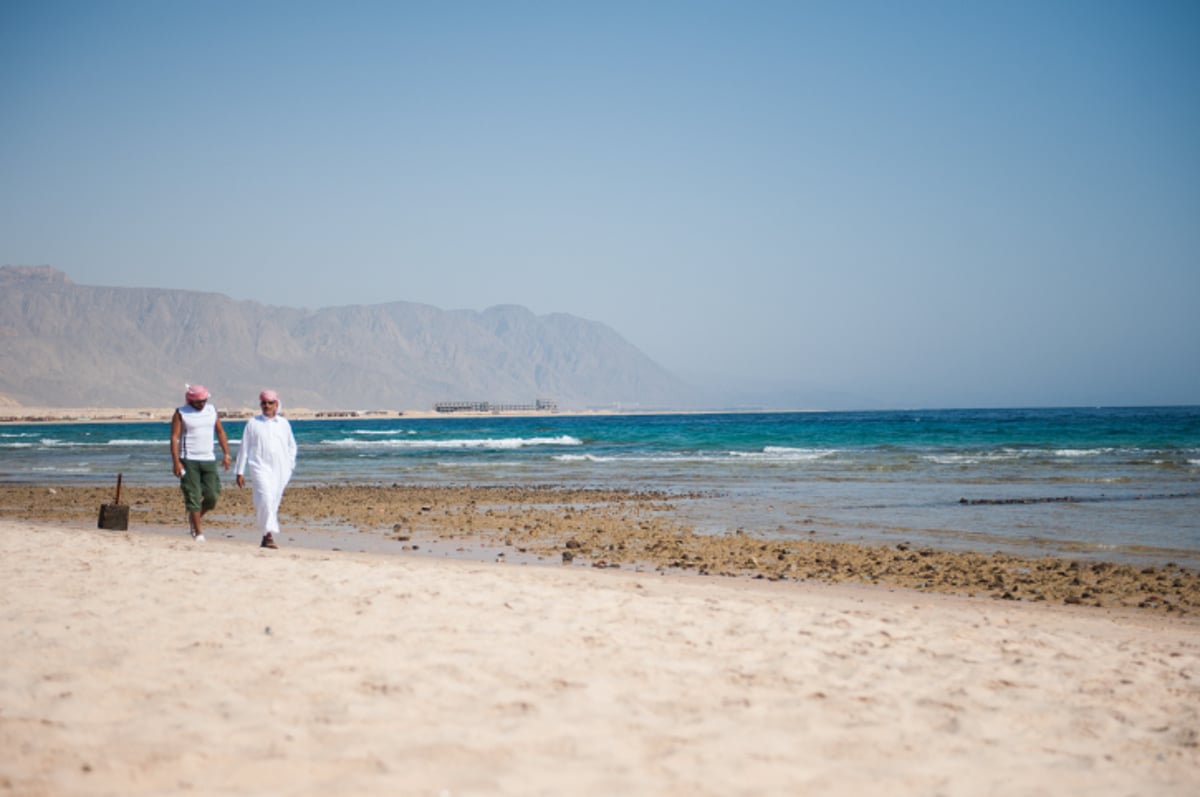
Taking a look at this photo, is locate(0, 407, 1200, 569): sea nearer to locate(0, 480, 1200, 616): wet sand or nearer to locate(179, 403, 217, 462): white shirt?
locate(0, 480, 1200, 616): wet sand

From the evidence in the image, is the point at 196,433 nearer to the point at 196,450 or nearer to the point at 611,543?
the point at 196,450

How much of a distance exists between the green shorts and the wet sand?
1.44 meters

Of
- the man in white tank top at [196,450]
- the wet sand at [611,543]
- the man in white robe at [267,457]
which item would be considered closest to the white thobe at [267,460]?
the man in white robe at [267,457]

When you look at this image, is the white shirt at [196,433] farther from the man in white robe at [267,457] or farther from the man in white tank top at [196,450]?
the man in white robe at [267,457]

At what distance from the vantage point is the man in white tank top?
35.1ft

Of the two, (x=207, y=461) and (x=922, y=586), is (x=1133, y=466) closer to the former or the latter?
(x=922, y=586)

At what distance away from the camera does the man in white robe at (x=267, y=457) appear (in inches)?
411

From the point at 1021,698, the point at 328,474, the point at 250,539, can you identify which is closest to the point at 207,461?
the point at 250,539

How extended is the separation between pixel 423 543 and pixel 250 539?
224 cm

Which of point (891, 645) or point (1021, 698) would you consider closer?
point (1021, 698)

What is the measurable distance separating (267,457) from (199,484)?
1139 mm

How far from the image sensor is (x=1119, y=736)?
179 inches

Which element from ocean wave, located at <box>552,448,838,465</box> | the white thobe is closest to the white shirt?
the white thobe

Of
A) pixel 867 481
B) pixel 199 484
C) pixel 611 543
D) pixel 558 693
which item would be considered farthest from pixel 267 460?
pixel 867 481
